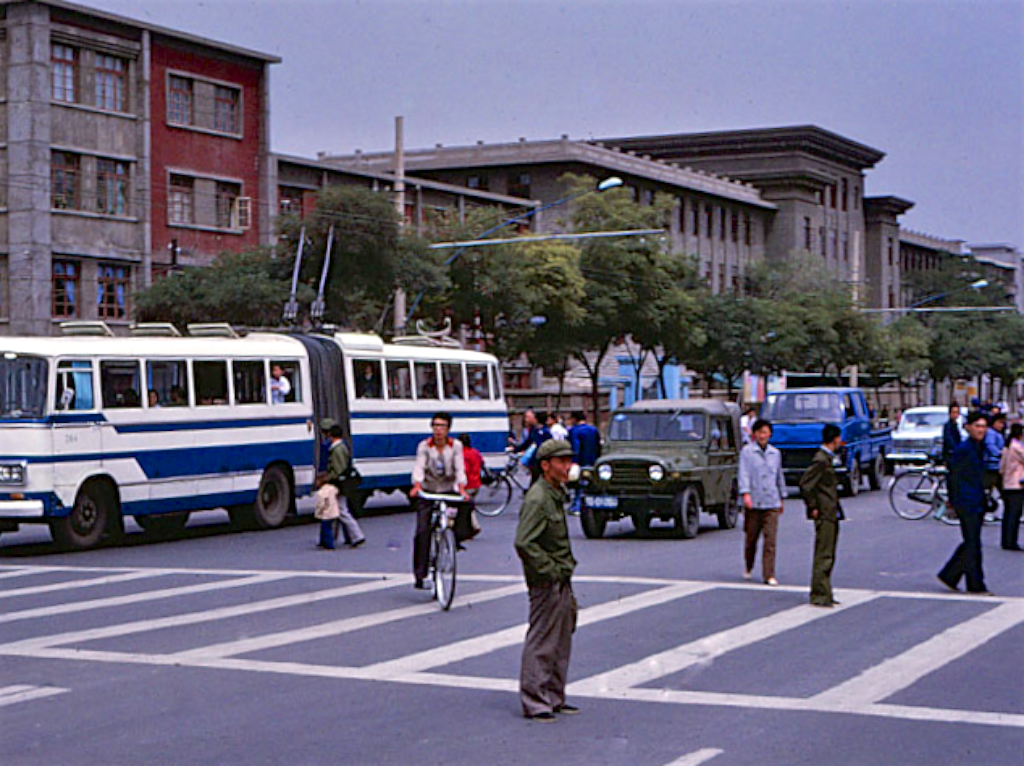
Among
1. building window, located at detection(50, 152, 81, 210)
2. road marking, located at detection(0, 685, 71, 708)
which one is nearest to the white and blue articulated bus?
road marking, located at detection(0, 685, 71, 708)

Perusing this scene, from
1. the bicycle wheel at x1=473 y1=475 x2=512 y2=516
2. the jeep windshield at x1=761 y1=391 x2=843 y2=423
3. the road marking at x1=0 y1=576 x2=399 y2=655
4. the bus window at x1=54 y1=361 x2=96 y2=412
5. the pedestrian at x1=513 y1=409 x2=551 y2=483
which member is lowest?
the road marking at x1=0 y1=576 x2=399 y2=655

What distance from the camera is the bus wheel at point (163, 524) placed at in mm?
25625

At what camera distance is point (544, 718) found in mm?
9805

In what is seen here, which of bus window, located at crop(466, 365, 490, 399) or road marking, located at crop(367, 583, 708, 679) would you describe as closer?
road marking, located at crop(367, 583, 708, 679)

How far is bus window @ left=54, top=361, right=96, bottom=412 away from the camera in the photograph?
22.2m

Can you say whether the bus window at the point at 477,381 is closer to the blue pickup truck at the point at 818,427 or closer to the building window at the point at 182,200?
the blue pickup truck at the point at 818,427

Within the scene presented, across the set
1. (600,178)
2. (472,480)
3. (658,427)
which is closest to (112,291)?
(658,427)

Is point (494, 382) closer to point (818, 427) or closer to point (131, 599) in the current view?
point (818, 427)

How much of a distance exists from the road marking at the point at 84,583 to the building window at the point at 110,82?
34989 mm

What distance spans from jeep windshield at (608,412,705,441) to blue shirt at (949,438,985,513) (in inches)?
290

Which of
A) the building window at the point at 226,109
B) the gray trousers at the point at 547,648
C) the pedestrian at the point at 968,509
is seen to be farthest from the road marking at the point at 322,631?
the building window at the point at 226,109

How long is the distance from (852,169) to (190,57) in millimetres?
70606

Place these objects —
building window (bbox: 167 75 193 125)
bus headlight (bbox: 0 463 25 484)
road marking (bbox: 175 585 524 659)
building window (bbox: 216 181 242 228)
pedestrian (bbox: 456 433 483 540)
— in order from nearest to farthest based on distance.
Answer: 1. road marking (bbox: 175 585 524 659)
2. pedestrian (bbox: 456 433 483 540)
3. bus headlight (bbox: 0 463 25 484)
4. building window (bbox: 167 75 193 125)
5. building window (bbox: 216 181 242 228)

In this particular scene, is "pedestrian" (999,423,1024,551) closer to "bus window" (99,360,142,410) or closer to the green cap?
"bus window" (99,360,142,410)
